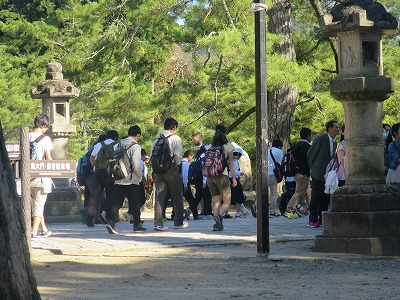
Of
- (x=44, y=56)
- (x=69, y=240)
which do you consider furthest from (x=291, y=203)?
(x=44, y=56)

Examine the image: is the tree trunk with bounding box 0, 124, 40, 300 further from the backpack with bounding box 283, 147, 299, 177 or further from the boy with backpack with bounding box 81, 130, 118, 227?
the backpack with bounding box 283, 147, 299, 177

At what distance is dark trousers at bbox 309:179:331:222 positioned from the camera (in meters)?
15.2

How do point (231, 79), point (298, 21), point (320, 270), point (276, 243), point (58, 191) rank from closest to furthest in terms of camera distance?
point (320, 270), point (276, 243), point (58, 191), point (231, 79), point (298, 21)

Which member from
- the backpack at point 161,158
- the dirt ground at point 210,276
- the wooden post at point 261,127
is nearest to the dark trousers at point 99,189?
the backpack at point 161,158

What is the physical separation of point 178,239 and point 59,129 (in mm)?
7074

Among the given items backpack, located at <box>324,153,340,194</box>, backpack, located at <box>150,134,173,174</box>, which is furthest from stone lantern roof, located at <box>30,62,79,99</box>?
backpack, located at <box>324,153,340,194</box>

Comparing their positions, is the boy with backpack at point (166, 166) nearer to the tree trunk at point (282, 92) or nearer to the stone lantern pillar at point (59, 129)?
the stone lantern pillar at point (59, 129)

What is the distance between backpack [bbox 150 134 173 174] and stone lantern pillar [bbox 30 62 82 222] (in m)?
4.95

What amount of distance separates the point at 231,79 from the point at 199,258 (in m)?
14.1

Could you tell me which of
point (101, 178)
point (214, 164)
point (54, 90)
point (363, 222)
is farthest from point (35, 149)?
point (54, 90)

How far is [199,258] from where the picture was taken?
11.2m

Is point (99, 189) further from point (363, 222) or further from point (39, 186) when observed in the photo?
point (363, 222)

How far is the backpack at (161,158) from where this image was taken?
1447 cm

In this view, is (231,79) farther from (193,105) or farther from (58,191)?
(58,191)
